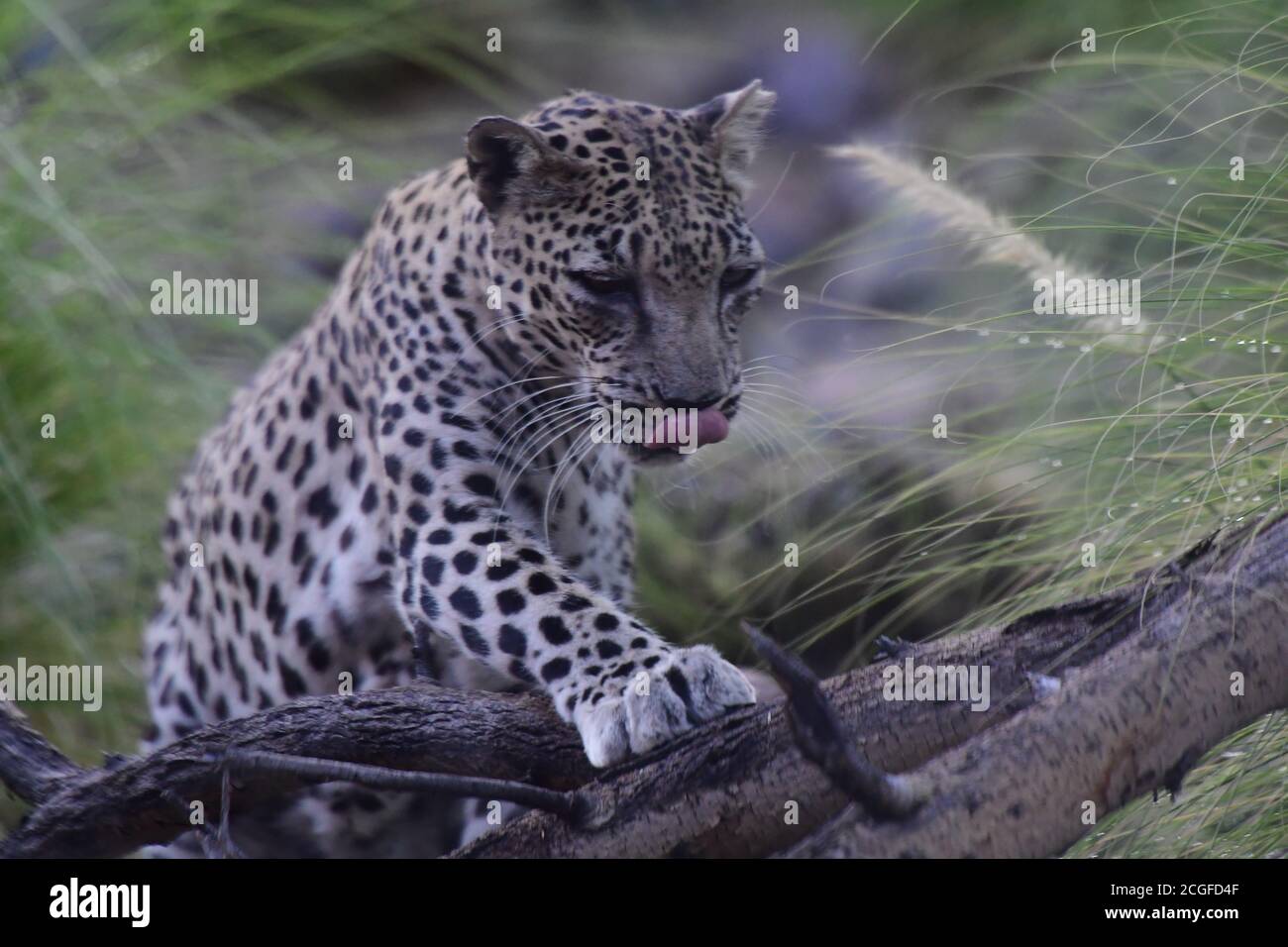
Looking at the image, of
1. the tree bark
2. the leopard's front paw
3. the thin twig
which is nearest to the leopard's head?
the leopard's front paw

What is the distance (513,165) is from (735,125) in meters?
0.52

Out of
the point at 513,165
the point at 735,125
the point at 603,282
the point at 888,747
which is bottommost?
the point at 888,747

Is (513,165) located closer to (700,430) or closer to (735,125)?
(735,125)

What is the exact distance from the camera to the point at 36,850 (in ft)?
9.16

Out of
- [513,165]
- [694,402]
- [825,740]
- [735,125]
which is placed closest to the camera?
[825,740]

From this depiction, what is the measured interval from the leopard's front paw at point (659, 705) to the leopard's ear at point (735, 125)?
1.14m

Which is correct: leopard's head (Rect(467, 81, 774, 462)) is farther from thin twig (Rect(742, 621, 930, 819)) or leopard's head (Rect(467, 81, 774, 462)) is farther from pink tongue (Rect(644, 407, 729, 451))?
thin twig (Rect(742, 621, 930, 819))

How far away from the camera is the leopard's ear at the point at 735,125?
126 inches

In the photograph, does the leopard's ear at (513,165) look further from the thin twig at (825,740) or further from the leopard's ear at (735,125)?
the thin twig at (825,740)

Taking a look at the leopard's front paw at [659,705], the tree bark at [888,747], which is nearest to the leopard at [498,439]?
the leopard's front paw at [659,705]

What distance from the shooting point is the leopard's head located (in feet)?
9.70

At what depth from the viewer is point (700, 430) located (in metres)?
2.95

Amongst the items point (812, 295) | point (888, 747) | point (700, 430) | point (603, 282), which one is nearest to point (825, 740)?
point (888, 747)

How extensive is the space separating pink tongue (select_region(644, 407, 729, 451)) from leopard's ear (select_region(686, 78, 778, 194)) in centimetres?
58
